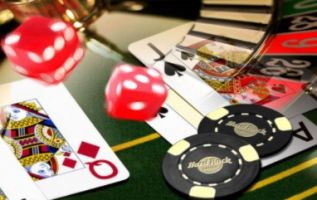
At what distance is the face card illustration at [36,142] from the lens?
4.95ft

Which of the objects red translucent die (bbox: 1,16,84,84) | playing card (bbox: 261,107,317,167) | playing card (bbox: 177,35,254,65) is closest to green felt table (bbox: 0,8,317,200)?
playing card (bbox: 261,107,317,167)

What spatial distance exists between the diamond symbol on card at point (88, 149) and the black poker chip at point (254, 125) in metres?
0.22

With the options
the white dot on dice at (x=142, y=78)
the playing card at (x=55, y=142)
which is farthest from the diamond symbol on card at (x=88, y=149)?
the white dot on dice at (x=142, y=78)

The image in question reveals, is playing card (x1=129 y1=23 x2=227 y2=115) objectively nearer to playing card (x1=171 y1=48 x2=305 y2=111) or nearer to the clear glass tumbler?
playing card (x1=171 y1=48 x2=305 y2=111)

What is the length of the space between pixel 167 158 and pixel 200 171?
0.09 meters

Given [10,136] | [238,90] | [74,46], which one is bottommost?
[238,90]

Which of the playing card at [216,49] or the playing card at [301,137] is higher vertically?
the playing card at [216,49]

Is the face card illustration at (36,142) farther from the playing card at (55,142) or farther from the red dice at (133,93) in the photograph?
the red dice at (133,93)

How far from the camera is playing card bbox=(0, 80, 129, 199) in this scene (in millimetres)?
1475

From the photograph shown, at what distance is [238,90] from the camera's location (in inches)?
65.4

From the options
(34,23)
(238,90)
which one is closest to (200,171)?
(238,90)

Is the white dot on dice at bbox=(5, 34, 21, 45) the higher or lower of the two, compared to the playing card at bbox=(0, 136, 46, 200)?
higher

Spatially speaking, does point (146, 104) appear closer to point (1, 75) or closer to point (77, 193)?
point (77, 193)

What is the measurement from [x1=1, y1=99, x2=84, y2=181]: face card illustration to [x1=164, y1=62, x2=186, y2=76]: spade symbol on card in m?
0.31
